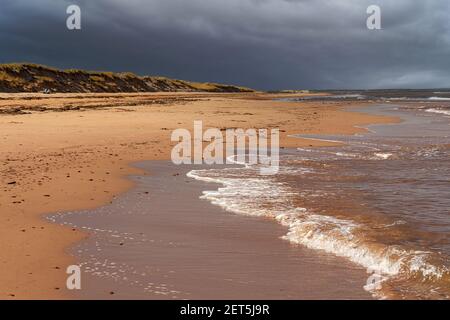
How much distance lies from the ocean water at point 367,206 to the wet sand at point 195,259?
39 centimetres

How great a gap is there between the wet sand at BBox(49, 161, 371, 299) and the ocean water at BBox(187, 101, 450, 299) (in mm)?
387

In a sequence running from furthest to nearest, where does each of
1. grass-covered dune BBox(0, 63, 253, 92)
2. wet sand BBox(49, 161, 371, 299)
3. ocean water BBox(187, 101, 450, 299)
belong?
grass-covered dune BBox(0, 63, 253, 92), ocean water BBox(187, 101, 450, 299), wet sand BBox(49, 161, 371, 299)

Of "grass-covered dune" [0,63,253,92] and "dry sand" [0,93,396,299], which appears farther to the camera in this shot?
"grass-covered dune" [0,63,253,92]

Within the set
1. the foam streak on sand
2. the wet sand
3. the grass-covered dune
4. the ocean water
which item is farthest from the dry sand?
the grass-covered dune

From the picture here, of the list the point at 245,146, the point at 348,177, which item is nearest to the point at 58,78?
the point at 245,146

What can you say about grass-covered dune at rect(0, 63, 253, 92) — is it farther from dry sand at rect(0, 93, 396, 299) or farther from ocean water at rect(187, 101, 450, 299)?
ocean water at rect(187, 101, 450, 299)

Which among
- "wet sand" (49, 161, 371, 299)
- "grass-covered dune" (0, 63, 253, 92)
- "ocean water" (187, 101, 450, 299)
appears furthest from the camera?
"grass-covered dune" (0, 63, 253, 92)

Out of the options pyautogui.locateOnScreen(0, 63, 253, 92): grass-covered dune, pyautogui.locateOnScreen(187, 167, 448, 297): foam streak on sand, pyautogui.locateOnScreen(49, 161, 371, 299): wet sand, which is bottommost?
pyautogui.locateOnScreen(49, 161, 371, 299): wet sand

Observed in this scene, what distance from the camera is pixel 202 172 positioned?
45.5ft

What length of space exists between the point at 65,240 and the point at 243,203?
142 inches

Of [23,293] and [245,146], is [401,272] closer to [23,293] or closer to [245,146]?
[23,293]

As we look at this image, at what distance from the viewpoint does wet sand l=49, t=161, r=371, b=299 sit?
5.47 metres

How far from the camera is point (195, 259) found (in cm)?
655

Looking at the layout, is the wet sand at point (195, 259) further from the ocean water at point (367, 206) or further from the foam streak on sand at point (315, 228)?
the ocean water at point (367, 206)
